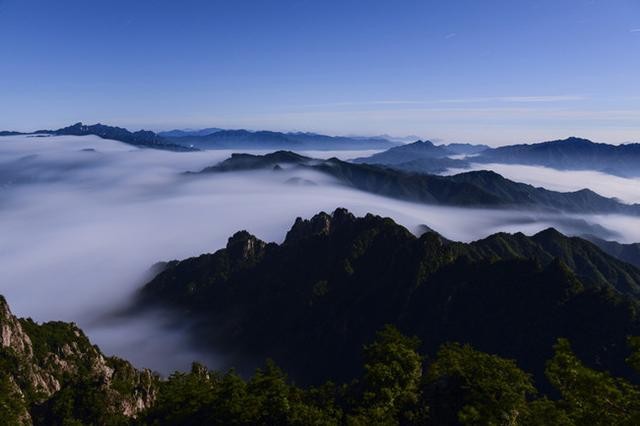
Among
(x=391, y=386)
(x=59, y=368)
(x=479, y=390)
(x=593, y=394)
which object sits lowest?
(x=59, y=368)

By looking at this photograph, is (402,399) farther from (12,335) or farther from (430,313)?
(430,313)

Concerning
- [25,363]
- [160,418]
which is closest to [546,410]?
[160,418]

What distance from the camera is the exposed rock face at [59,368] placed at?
240ft

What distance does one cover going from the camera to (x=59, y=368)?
Result: 91.7 m

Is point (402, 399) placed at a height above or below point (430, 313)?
above

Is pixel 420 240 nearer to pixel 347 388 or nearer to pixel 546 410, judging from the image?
pixel 347 388

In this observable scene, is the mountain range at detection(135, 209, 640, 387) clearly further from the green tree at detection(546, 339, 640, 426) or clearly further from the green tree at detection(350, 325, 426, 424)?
the green tree at detection(546, 339, 640, 426)

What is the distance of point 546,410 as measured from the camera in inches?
1309

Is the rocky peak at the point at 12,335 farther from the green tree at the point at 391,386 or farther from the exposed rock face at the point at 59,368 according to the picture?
the green tree at the point at 391,386

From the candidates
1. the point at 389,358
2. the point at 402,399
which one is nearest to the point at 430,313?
the point at 389,358

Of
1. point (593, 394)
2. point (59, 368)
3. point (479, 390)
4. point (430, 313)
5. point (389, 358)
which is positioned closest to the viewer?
point (593, 394)

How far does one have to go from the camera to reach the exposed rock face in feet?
240

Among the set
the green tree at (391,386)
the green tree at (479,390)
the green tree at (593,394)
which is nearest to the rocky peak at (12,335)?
the green tree at (391,386)

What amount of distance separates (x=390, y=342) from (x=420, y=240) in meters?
140
